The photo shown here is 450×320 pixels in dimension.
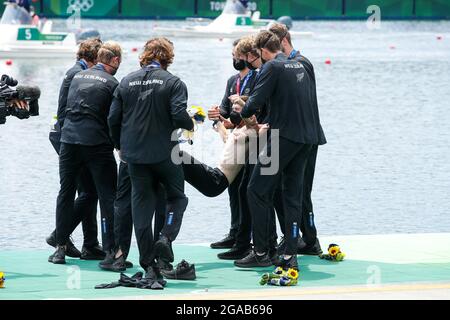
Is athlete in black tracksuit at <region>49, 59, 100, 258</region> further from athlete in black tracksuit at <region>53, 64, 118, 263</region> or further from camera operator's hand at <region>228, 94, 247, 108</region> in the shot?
camera operator's hand at <region>228, 94, 247, 108</region>

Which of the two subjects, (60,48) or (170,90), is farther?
(60,48)

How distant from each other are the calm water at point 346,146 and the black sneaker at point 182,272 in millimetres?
2959

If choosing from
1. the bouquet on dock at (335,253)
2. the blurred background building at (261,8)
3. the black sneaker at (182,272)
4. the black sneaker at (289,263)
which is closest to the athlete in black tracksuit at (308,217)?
the bouquet on dock at (335,253)

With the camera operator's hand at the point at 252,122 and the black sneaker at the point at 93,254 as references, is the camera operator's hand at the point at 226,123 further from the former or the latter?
the black sneaker at the point at 93,254

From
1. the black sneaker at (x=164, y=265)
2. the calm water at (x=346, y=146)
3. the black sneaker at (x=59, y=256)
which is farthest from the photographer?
the calm water at (x=346, y=146)

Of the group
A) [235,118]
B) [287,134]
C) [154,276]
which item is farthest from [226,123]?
[154,276]

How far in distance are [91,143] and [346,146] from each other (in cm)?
1123

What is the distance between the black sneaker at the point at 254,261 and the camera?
35.5 feet

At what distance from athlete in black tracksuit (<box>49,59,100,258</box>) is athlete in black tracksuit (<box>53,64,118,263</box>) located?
7.5 inches

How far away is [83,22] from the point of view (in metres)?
54.5

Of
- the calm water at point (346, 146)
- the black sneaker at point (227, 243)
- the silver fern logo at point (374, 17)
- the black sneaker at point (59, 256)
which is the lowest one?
the silver fern logo at point (374, 17)
